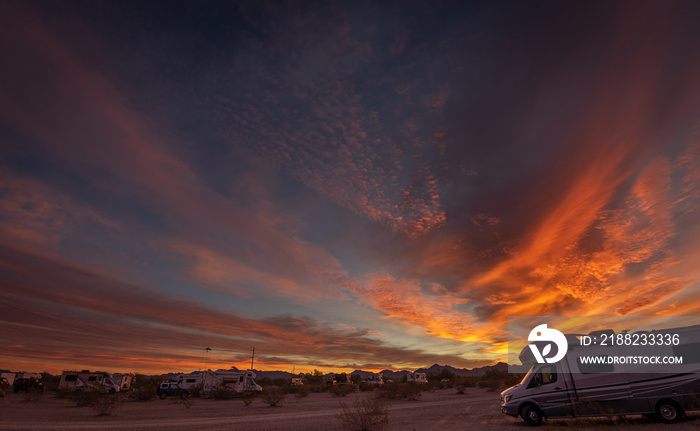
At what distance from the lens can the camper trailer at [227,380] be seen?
46000 mm

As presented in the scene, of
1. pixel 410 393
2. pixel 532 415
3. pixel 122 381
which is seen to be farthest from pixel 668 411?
pixel 122 381

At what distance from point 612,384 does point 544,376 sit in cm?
239

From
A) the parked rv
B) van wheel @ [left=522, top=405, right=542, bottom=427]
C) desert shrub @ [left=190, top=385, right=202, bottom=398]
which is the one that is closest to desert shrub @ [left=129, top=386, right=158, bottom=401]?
desert shrub @ [left=190, top=385, right=202, bottom=398]

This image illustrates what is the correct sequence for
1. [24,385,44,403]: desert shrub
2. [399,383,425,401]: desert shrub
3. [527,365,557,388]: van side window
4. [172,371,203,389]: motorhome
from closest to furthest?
[527,365,557,388]: van side window < [24,385,44,403]: desert shrub < [399,383,425,401]: desert shrub < [172,371,203,389]: motorhome

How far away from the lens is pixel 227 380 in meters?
46.9

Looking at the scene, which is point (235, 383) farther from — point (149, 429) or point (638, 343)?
point (638, 343)

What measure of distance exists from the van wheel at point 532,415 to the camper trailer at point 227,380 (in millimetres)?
42266

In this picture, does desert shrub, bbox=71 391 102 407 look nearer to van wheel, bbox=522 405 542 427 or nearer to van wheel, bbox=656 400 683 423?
van wheel, bbox=522 405 542 427

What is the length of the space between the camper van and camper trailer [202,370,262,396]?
4233 cm

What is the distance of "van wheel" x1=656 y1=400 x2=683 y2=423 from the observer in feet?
40.2

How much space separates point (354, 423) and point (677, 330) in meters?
14.6

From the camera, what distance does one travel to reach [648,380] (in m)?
12.7

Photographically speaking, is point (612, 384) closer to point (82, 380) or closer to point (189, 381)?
point (189, 381)

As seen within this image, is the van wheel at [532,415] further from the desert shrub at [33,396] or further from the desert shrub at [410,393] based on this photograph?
the desert shrub at [33,396]
